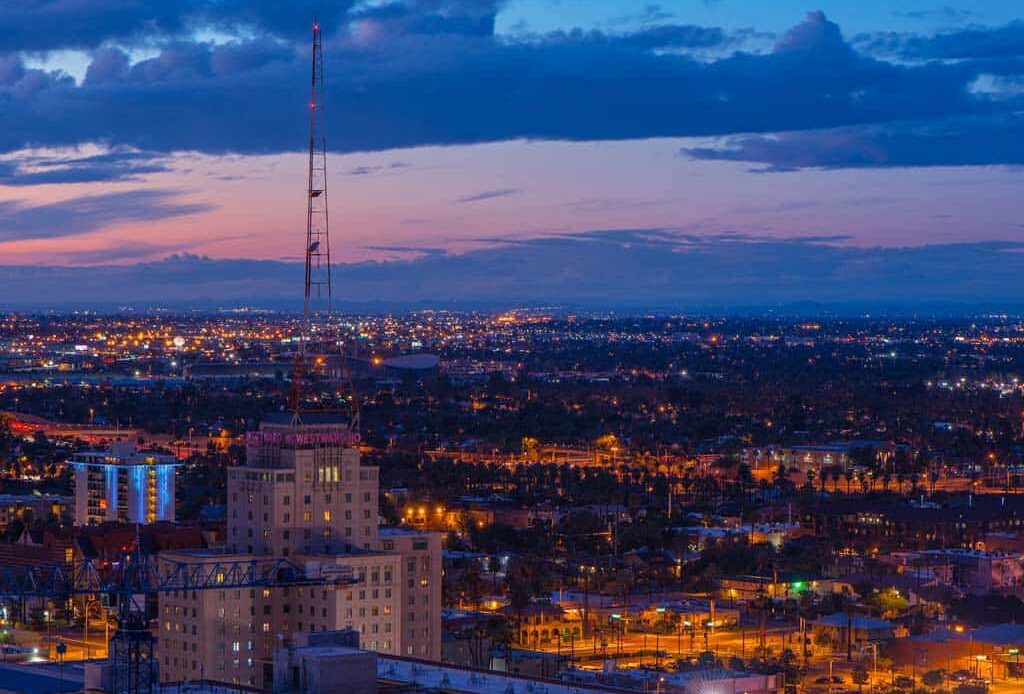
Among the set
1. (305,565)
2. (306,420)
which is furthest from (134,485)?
(305,565)

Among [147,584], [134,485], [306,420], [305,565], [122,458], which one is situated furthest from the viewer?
[122,458]

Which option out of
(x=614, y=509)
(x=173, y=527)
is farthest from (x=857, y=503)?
(x=173, y=527)

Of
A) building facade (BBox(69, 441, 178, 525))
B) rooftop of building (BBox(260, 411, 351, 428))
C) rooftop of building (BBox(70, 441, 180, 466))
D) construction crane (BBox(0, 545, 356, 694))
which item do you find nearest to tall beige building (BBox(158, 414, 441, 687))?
rooftop of building (BBox(260, 411, 351, 428))

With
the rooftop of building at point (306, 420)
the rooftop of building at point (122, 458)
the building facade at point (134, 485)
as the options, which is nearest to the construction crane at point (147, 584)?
the rooftop of building at point (306, 420)

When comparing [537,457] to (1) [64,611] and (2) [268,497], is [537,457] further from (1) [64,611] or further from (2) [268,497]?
(2) [268,497]

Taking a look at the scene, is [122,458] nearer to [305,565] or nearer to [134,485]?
[134,485]

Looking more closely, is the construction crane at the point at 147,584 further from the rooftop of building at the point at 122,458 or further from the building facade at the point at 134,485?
the rooftop of building at the point at 122,458
